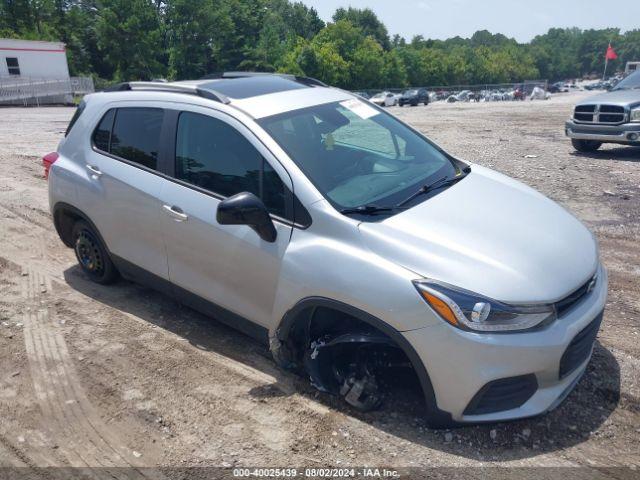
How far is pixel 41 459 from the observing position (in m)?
3.00

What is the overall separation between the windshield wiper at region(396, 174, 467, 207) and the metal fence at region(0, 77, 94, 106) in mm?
33156

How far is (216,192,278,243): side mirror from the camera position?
3115mm

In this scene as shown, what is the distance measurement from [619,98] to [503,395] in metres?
9.87

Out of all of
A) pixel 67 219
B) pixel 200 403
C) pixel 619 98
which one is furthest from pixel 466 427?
pixel 619 98

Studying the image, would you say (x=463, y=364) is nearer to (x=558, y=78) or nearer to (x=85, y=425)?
(x=85, y=425)

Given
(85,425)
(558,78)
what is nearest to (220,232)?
(85,425)

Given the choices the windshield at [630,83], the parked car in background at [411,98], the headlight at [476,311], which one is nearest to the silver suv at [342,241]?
the headlight at [476,311]

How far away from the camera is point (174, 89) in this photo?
4.12 metres

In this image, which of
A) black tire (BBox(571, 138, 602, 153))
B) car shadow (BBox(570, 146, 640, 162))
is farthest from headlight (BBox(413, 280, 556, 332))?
black tire (BBox(571, 138, 602, 153))

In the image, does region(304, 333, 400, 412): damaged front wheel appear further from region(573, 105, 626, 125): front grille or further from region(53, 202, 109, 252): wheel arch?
region(573, 105, 626, 125): front grille

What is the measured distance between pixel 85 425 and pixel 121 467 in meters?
0.50

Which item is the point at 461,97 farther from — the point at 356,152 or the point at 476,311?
the point at 476,311

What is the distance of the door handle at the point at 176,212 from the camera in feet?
12.4

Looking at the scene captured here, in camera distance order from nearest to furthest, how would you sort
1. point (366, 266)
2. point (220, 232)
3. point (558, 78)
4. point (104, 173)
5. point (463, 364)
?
point (463, 364)
point (366, 266)
point (220, 232)
point (104, 173)
point (558, 78)
